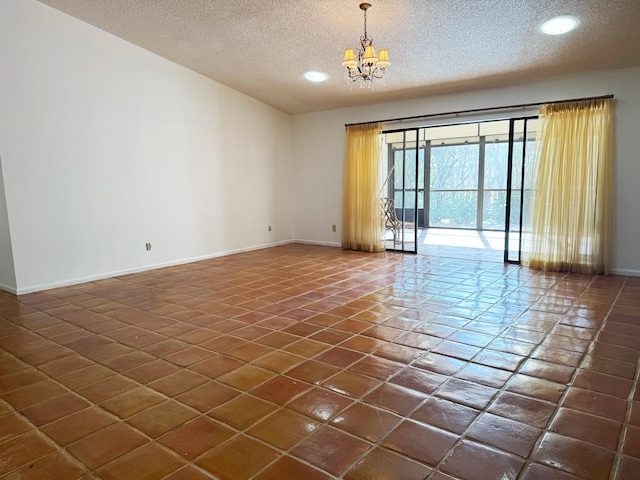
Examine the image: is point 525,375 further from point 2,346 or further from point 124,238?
point 124,238

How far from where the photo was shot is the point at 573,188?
4.95m

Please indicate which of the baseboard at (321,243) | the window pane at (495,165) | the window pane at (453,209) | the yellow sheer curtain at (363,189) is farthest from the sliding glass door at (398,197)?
the window pane at (495,165)

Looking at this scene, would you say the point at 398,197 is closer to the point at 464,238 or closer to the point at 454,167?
the point at 464,238

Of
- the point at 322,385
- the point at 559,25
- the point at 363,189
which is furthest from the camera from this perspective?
the point at 363,189

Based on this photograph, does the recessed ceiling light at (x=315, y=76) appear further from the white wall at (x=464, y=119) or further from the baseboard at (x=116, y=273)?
the baseboard at (x=116, y=273)

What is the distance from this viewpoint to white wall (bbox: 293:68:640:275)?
4715 mm

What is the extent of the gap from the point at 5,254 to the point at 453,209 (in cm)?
905

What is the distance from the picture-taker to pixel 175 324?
10.5ft

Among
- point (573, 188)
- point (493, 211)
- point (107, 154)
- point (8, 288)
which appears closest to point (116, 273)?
point (8, 288)

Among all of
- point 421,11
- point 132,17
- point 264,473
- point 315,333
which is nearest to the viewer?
point 264,473

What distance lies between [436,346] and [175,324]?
2.06 meters

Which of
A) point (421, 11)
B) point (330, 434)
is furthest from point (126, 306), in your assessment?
point (421, 11)

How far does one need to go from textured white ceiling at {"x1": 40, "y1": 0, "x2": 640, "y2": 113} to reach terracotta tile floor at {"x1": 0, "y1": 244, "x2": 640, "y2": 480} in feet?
8.57

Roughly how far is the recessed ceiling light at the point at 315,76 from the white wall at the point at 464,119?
91 cm
